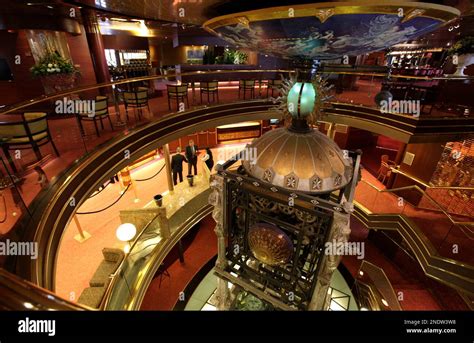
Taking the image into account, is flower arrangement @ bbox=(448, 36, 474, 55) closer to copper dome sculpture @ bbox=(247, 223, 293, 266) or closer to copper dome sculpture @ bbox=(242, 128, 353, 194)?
copper dome sculpture @ bbox=(242, 128, 353, 194)

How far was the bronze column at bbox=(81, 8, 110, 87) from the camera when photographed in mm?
6766

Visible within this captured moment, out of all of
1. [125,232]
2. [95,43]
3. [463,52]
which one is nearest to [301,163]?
[125,232]

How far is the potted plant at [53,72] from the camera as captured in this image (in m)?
5.39

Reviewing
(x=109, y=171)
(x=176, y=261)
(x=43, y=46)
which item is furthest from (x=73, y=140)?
(x=176, y=261)

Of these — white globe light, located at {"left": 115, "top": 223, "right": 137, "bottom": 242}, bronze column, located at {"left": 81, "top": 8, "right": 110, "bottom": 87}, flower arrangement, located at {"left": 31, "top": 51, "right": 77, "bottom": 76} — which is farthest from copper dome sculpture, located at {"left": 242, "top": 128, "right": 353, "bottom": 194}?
bronze column, located at {"left": 81, "top": 8, "right": 110, "bottom": 87}

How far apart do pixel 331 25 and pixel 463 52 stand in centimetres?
879

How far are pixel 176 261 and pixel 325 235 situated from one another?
6.96 meters

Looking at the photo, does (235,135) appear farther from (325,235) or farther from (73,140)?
A: (325,235)

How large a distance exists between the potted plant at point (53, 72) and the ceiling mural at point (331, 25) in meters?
5.62

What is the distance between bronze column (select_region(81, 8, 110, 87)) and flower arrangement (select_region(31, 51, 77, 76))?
5.85ft

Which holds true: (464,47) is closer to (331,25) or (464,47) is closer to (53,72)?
(331,25)

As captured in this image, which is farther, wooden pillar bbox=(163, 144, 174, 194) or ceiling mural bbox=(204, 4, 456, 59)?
wooden pillar bbox=(163, 144, 174, 194)

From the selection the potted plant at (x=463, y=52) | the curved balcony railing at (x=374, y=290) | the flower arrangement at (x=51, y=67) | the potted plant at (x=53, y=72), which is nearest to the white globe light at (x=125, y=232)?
the potted plant at (x=53, y=72)

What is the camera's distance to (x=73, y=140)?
4727 mm
